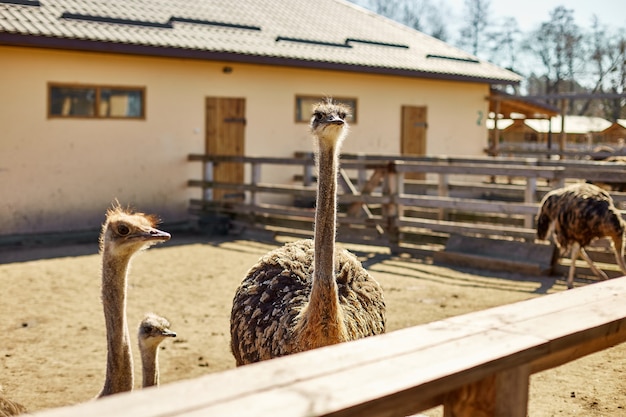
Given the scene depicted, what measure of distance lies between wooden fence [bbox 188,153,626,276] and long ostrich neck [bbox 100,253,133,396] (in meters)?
6.59

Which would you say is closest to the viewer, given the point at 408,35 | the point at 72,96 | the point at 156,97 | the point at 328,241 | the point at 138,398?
the point at 138,398

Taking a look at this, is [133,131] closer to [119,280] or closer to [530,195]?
[530,195]

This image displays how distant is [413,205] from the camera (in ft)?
38.9

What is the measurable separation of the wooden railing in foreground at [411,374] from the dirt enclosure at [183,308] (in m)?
3.26

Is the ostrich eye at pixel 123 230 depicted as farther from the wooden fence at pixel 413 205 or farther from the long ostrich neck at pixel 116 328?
the wooden fence at pixel 413 205

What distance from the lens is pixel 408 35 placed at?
75.7 feet

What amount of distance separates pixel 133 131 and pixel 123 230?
1045 centimetres

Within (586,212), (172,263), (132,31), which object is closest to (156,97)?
(132,31)

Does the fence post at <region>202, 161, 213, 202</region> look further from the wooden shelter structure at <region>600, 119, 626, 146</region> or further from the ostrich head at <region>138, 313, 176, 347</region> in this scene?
the wooden shelter structure at <region>600, 119, 626, 146</region>

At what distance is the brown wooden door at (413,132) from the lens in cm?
1980

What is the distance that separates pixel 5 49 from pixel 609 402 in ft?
33.8

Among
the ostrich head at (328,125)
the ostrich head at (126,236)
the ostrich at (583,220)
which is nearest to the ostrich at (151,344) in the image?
the ostrich head at (126,236)

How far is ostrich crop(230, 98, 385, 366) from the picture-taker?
4156 mm

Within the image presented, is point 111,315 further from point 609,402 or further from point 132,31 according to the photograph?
point 132,31
